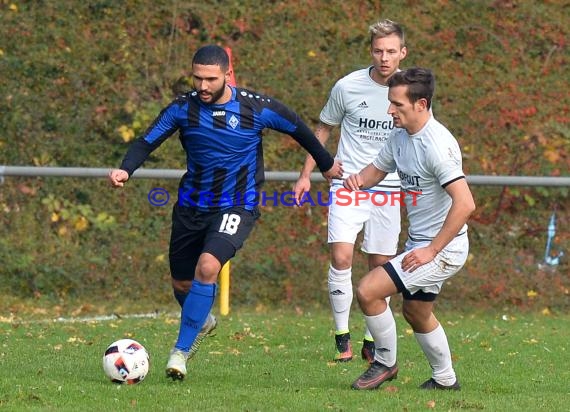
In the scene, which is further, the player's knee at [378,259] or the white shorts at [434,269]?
the player's knee at [378,259]

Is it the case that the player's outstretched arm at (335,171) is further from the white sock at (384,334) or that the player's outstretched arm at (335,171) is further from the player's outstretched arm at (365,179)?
the white sock at (384,334)

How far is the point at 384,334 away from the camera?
7363 mm

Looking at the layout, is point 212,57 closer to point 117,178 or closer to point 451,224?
point 117,178

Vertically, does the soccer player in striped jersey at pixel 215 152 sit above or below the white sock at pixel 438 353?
above

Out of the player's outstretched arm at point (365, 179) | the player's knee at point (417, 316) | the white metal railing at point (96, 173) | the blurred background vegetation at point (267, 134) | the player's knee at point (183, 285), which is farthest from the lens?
the blurred background vegetation at point (267, 134)

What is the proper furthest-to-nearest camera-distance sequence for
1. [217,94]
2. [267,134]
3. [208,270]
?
[267,134]
[217,94]
[208,270]

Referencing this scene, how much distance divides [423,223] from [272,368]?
189 cm

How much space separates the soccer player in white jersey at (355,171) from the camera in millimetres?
9180

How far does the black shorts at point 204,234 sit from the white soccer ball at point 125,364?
0.86 meters

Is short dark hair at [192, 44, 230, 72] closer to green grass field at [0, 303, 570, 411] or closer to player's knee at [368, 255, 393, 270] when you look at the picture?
green grass field at [0, 303, 570, 411]

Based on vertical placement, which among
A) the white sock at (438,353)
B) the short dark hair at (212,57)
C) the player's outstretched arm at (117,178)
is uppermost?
the short dark hair at (212,57)

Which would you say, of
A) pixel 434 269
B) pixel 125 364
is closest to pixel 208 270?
pixel 125 364

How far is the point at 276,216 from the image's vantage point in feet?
45.7

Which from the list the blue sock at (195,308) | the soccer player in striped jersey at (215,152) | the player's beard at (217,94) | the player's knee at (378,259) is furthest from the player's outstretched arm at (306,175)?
the blue sock at (195,308)
